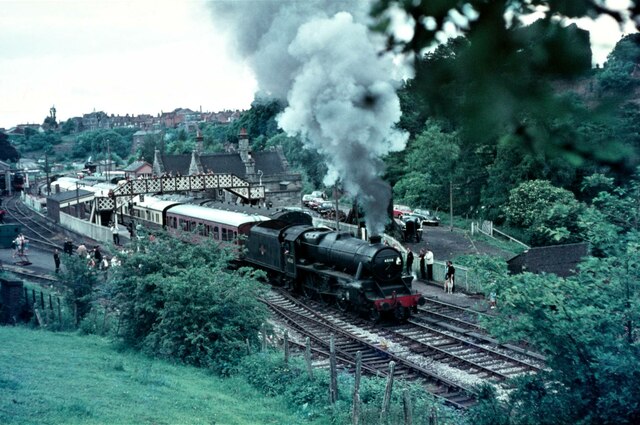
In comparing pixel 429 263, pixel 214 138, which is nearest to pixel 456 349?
pixel 429 263

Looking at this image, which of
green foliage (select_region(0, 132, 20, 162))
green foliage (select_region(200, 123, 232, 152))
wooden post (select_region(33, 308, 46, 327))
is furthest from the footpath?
green foliage (select_region(0, 132, 20, 162))

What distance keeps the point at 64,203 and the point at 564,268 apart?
1279 inches

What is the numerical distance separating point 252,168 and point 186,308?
3697 centimetres

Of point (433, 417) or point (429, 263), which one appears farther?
point (429, 263)

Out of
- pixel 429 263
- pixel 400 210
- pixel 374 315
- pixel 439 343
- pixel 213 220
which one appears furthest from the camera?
pixel 400 210

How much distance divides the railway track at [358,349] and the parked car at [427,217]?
17.0m

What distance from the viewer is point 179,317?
1296 cm

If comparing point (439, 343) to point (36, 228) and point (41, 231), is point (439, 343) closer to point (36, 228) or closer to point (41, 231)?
point (41, 231)

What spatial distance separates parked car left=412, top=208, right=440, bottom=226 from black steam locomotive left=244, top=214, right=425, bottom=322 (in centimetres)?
1465

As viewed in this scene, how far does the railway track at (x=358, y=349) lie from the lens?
11094 millimetres

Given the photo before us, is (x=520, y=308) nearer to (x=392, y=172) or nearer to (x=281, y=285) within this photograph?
(x=281, y=285)

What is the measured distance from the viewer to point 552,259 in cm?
1867

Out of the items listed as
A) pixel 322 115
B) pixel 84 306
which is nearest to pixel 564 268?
pixel 322 115

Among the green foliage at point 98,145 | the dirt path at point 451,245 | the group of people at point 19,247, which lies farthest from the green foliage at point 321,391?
the green foliage at point 98,145
